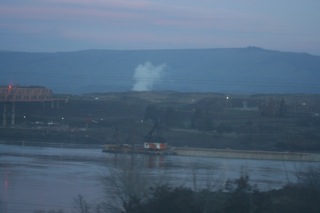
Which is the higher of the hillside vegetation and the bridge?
the bridge

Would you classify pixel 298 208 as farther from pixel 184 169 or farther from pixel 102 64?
pixel 102 64

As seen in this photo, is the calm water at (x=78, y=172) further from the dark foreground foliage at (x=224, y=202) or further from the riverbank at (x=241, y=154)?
the dark foreground foliage at (x=224, y=202)

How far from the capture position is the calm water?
10039 millimetres

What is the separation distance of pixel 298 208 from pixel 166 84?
150ft

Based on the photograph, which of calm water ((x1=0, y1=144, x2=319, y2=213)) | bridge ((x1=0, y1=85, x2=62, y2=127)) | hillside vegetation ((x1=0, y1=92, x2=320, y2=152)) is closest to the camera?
calm water ((x1=0, y1=144, x2=319, y2=213))

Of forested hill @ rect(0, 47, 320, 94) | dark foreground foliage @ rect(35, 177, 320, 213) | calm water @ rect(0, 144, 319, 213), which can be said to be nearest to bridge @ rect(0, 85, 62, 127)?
calm water @ rect(0, 144, 319, 213)

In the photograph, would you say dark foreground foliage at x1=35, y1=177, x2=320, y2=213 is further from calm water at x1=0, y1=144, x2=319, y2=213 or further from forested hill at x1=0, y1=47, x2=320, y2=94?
forested hill at x1=0, y1=47, x2=320, y2=94

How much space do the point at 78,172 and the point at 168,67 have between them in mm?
57654

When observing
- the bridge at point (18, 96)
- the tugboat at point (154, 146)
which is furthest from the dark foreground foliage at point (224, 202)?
the bridge at point (18, 96)

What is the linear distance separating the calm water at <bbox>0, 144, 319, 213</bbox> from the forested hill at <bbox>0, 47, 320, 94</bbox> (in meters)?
35.2

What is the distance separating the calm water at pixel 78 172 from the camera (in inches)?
395

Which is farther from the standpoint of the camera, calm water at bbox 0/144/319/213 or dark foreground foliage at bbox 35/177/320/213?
calm water at bbox 0/144/319/213

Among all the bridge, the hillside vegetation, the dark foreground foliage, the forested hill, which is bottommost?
the dark foreground foliage

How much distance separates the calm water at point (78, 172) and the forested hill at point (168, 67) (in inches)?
1388
